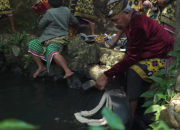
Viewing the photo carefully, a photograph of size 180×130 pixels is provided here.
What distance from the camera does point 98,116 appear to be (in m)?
3.13

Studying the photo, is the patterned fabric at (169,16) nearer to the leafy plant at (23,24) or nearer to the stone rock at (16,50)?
the stone rock at (16,50)

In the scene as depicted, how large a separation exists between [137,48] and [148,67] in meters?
0.30

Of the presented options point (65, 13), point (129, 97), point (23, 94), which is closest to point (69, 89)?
point (23, 94)

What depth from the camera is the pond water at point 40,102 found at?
3182mm

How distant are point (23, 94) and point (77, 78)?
121 cm

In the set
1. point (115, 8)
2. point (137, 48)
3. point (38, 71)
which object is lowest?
point (38, 71)

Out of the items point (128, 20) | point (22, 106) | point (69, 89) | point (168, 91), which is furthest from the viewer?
point (69, 89)

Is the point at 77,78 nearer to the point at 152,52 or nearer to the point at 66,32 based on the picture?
the point at 66,32

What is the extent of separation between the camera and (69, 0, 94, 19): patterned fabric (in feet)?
19.9

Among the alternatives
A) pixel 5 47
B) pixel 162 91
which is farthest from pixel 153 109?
pixel 5 47

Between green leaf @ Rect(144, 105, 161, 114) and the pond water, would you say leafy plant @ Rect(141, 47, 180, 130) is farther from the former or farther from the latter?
the pond water

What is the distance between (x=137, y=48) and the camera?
8.55 ft

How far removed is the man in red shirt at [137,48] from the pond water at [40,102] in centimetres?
87

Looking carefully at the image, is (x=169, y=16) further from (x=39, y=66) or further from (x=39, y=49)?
(x=39, y=66)
